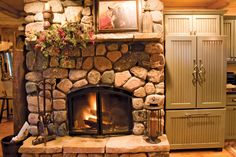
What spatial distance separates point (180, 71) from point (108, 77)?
1.09 meters

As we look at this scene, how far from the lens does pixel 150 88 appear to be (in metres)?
3.26

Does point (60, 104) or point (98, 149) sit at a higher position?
point (60, 104)

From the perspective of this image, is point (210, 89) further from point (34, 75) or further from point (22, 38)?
point (22, 38)

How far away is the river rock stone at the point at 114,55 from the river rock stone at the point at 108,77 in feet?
0.59

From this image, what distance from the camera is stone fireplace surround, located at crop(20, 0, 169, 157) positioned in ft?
10.5

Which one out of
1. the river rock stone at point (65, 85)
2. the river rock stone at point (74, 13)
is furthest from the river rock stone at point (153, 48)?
the river rock stone at point (65, 85)

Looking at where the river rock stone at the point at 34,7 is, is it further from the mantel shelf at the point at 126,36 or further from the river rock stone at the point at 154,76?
the river rock stone at the point at 154,76

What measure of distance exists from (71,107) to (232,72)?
3089 millimetres

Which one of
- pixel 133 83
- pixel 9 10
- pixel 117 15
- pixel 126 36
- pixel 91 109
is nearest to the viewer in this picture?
pixel 126 36

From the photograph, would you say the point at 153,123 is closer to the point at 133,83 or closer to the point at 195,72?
the point at 133,83

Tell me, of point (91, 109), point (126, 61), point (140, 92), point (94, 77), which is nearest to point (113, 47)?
point (126, 61)

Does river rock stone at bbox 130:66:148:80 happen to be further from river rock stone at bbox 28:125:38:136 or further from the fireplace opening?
river rock stone at bbox 28:125:38:136

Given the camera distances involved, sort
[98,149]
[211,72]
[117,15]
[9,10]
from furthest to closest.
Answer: [9,10]
[211,72]
[117,15]
[98,149]

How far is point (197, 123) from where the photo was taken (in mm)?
3502
